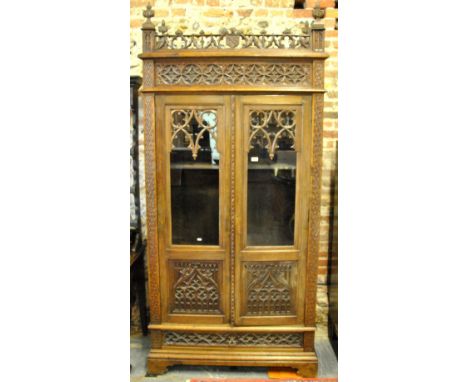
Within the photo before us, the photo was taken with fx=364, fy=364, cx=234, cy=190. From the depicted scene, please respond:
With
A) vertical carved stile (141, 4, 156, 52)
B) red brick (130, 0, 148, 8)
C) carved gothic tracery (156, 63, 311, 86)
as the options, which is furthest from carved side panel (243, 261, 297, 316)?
red brick (130, 0, 148, 8)

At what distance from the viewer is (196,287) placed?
1917mm

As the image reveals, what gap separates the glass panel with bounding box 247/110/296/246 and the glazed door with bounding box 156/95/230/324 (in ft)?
0.45

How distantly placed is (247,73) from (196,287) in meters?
1.12

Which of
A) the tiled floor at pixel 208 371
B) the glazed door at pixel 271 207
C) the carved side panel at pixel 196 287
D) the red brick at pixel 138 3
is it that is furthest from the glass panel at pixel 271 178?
the red brick at pixel 138 3

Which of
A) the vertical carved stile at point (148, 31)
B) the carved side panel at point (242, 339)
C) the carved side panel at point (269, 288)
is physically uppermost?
the vertical carved stile at point (148, 31)

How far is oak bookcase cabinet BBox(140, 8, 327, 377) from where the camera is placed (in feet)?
5.82

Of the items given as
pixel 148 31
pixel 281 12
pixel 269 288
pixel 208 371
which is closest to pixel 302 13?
pixel 281 12

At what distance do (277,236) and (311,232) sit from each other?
0.58 feet

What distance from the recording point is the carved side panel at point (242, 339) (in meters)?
1.93

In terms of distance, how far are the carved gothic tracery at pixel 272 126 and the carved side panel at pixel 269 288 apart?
1.97ft

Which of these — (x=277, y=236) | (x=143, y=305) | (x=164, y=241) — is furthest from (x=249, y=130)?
(x=143, y=305)

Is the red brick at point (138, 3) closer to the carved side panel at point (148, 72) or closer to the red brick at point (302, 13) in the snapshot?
the carved side panel at point (148, 72)

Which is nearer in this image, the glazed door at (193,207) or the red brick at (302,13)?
the glazed door at (193,207)

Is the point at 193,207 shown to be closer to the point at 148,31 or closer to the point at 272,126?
the point at 272,126
